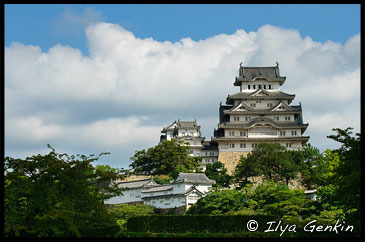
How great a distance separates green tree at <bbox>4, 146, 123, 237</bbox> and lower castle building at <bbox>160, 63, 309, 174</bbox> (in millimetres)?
40803

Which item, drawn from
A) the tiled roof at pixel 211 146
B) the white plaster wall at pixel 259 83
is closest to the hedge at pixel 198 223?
the tiled roof at pixel 211 146

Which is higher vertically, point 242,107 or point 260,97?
point 260,97

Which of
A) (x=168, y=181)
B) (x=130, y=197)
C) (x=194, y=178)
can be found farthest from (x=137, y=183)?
(x=194, y=178)

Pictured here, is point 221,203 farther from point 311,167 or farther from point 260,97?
point 260,97

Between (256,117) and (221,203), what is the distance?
25524mm

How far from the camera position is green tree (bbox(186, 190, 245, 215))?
44.6m

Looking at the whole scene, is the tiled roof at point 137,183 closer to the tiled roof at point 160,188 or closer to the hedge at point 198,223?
the tiled roof at point 160,188

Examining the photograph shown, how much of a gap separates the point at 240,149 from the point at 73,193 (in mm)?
44065

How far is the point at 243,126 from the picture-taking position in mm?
67438

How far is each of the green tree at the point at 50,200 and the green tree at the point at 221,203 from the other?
66.0 ft

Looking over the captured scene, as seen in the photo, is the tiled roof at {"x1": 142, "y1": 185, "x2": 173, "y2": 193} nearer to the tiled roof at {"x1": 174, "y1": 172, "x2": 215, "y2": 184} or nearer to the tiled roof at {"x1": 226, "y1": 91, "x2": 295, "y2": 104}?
the tiled roof at {"x1": 174, "y1": 172, "x2": 215, "y2": 184}

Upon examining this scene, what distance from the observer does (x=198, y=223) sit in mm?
36250

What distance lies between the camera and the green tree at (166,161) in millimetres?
63469

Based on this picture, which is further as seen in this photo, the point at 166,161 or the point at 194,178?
the point at 166,161
